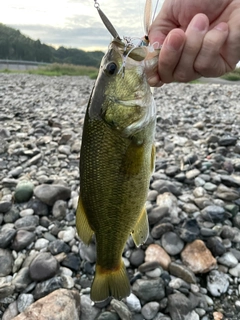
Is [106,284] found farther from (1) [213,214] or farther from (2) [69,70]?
(2) [69,70]

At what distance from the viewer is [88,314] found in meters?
2.99

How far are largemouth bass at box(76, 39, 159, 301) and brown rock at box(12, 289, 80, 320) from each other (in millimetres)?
1001

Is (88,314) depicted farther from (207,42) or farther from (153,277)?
(207,42)

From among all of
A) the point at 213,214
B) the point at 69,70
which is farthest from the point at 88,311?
the point at 69,70

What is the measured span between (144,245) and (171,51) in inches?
88.8

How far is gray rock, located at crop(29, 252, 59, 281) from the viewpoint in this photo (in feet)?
10.7

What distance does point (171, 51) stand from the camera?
2.13m

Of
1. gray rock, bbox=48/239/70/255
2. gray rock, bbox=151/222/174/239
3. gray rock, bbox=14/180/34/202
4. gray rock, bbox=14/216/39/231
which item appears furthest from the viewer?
gray rock, bbox=14/180/34/202

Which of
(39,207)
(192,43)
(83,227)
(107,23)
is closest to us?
(107,23)

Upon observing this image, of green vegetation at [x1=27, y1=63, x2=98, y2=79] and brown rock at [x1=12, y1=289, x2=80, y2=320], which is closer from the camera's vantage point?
brown rock at [x1=12, y1=289, x2=80, y2=320]

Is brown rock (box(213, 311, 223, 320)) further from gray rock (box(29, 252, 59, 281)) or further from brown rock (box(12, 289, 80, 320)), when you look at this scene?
gray rock (box(29, 252, 59, 281))

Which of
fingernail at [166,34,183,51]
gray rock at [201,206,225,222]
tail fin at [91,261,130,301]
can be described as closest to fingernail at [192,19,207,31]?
fingernail at [166,34,183,51]

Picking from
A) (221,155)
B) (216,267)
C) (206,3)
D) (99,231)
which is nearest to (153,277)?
(216,267)

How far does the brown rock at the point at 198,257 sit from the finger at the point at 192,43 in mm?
2007
